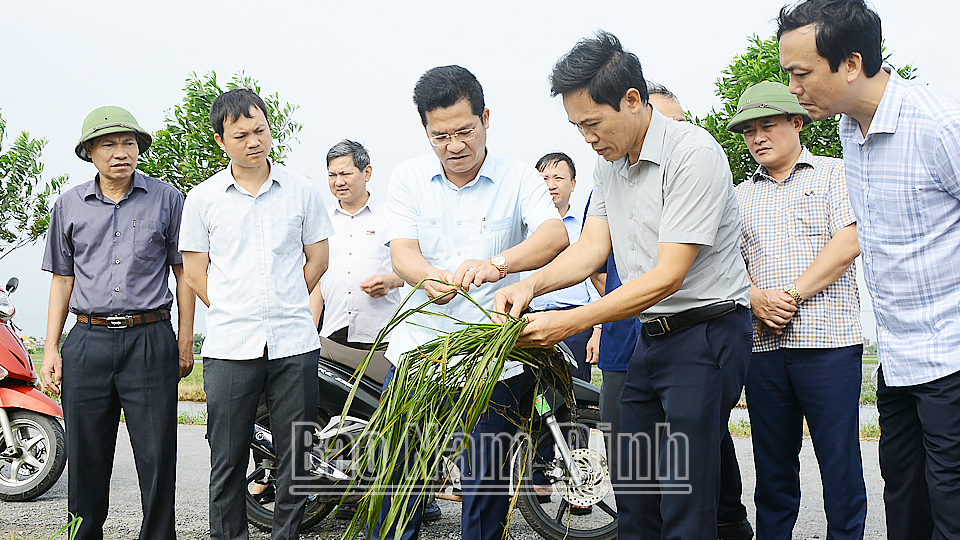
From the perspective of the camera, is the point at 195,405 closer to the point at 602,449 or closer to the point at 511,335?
the point at 602,449

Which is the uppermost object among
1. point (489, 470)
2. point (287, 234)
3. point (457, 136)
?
point (457, 136)

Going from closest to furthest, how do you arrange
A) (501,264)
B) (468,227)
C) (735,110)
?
(501,264)
(468,227)
(735,110)

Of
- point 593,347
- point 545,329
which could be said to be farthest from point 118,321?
point 593,347

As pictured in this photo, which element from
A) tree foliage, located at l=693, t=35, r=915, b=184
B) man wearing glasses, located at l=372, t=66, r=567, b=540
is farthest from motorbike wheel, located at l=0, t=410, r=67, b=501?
tree foliage, located at l=693, t=35, r=915, b=184

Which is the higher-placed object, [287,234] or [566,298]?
[287,234]

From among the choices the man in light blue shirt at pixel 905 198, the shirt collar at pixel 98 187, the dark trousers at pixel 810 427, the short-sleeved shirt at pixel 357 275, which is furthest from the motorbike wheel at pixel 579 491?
the shirt collar at pixel 98 187

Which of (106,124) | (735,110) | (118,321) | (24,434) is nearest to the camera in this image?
(118,321)

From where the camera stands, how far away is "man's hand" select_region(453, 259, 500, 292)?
2607 mm

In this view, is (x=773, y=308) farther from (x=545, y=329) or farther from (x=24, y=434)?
(x=24, y=434)

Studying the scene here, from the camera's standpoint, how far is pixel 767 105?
3277 millimetres

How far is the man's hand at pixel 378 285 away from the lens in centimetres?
443

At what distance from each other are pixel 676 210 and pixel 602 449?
1683mm

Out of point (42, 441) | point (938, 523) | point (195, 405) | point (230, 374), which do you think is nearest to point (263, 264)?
point (230, 374)

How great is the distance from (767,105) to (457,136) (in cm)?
140
